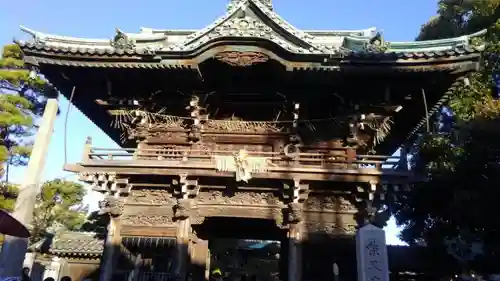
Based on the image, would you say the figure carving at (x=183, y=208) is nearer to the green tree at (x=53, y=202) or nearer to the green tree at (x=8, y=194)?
the green tree at (x=8, y=194)

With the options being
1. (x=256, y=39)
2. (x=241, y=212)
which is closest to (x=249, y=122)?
(x=256, y=39)

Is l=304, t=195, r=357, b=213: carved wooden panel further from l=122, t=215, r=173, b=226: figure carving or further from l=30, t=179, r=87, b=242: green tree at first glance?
l=30, t=179, r=87, b=242: green tree

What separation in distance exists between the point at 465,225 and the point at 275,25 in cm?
1033

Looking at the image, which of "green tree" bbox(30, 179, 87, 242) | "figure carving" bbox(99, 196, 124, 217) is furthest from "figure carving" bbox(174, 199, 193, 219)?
"green tree" bbox(30, 179, 87, 242)

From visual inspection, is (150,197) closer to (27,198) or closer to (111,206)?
(111,206)

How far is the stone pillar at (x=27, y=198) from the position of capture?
12.7m

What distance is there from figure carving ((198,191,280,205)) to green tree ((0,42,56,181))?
13761 millimetres

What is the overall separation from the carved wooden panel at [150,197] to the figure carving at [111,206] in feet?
1.00

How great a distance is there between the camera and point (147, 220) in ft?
37.7

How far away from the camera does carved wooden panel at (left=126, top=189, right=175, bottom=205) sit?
11672mm

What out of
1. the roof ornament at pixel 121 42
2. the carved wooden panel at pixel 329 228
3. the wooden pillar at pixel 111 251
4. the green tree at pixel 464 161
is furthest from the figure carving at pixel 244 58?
the green tree at pixel 464 161

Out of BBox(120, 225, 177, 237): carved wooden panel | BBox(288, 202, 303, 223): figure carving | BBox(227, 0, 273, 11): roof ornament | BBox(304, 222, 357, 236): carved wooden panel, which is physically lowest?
BBox(120, 225, 177, 237): carved wooden panel

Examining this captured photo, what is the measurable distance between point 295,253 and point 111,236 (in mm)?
5168

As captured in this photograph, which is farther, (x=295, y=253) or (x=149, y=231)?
(x=149, y=231)
